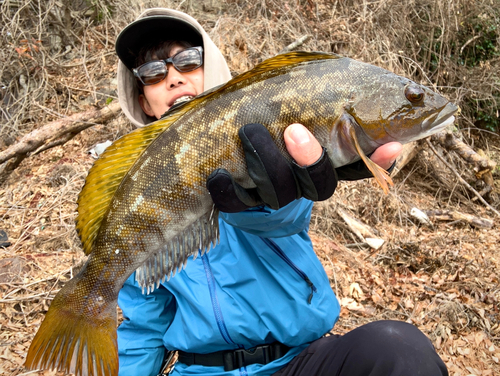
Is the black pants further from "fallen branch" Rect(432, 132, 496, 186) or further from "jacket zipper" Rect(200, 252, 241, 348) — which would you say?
"fallen branch" Rect(432, 132, 496, 186)

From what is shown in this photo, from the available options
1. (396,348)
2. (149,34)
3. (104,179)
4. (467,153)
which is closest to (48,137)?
(149,34)

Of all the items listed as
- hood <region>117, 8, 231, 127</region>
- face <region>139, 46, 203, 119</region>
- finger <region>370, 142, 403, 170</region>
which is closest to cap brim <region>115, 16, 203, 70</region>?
hood <region>117, 8, 231, 127</region>

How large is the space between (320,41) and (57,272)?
604 centimetres

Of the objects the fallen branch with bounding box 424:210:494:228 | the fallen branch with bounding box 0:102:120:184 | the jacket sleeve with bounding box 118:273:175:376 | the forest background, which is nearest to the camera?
the jacket sleeve with bounding box 118:273:175:376

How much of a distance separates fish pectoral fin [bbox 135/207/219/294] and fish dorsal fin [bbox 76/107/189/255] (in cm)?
32

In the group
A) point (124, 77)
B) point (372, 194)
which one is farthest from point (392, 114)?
point (372, 194)

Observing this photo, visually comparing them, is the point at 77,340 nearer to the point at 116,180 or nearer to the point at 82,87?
the point at 116,180

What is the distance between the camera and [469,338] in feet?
11.6

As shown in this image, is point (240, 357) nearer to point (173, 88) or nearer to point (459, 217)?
point (173, 88)

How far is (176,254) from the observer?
174 centimetres

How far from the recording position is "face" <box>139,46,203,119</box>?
8.18 feet

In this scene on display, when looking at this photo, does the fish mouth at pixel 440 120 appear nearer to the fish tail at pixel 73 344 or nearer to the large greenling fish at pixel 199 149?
the large greenling fish at pixel 199 149

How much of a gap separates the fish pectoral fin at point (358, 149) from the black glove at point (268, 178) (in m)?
0.13

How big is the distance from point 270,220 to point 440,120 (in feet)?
3.21
